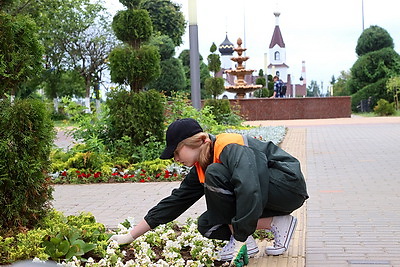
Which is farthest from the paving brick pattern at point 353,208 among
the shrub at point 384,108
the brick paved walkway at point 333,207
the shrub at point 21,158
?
the shrub at point 384,108

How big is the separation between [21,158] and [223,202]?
1343mm

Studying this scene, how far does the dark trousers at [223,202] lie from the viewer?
12.0 feet

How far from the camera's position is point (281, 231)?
14.0 ft

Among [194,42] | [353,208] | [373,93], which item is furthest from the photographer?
[373,93]

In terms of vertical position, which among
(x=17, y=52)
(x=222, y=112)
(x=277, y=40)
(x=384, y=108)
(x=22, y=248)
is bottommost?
(x=384, y=108)

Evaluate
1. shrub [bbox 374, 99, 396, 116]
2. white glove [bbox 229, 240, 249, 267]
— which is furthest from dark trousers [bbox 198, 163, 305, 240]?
shrub [bbox 374, 99, 396, 116]

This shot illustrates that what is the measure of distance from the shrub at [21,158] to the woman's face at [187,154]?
3.11 feet

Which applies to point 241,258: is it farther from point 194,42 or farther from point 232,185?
point 194,42

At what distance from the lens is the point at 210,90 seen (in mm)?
22203

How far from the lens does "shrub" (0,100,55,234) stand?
3924 mm

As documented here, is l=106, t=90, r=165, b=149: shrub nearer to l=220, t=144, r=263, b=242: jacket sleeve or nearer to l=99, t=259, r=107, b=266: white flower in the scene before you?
l=99, t=259, r=107, b=266: white flower

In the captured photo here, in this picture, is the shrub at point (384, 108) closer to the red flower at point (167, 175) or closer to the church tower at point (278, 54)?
the red flower at point (167, 175)

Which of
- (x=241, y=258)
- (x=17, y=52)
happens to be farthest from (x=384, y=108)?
(x=17, y=52)

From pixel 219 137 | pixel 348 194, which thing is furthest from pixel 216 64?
pixel 219 137
